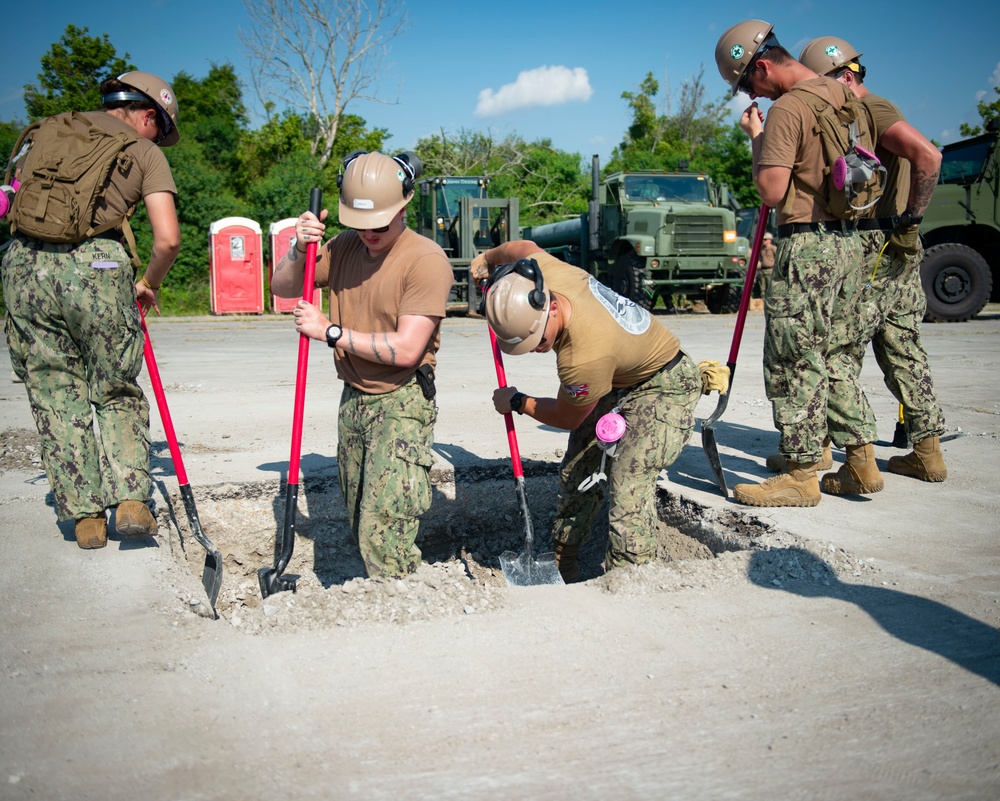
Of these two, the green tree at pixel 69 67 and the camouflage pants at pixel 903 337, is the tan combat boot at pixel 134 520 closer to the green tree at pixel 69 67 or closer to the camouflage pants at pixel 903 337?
the camouflage pants at pixel 903 337

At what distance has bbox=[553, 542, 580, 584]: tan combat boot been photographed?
425 cm

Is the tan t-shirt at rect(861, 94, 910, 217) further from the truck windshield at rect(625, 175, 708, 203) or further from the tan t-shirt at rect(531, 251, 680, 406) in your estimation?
the truck windshield at rect(625, 175, 708, 203)

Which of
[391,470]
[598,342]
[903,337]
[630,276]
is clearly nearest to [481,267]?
[598,342]

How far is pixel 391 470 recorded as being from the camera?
3350 mm

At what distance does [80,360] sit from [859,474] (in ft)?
12.0

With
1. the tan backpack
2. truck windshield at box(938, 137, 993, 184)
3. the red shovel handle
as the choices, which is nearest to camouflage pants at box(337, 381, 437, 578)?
the red shovel handle

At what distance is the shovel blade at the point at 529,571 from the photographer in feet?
12.7

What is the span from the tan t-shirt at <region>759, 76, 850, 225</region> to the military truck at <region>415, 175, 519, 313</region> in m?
13.9

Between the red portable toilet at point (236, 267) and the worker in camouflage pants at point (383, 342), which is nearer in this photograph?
the worker in camouflage pants at point (383, 342)

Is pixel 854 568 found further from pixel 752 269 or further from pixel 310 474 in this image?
pixel 310 474

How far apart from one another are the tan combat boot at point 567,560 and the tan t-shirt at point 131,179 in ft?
7.81

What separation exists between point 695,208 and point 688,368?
1340cm

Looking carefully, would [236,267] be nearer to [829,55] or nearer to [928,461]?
[829,55]

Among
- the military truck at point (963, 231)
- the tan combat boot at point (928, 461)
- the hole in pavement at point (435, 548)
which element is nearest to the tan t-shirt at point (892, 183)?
the tan combat boot at point (928, 461)
